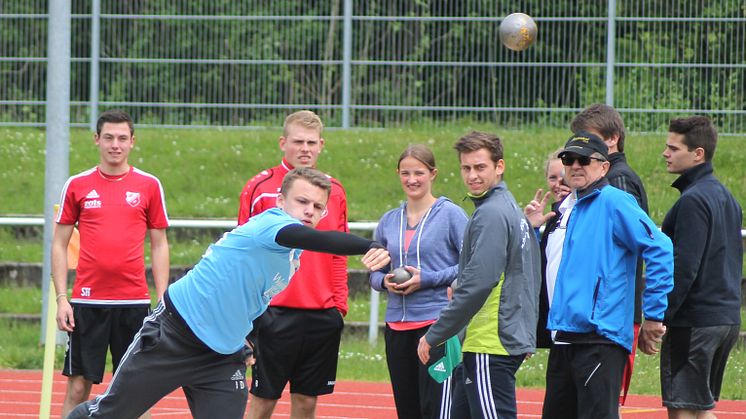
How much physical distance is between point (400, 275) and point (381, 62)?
11.5 metres

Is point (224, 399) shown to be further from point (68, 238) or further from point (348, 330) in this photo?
point (348, 330)

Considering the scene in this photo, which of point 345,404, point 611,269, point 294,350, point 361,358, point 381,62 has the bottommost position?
point 345,404

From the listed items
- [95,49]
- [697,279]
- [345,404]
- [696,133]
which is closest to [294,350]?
[697,279]

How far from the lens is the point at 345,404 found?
987 centimetres

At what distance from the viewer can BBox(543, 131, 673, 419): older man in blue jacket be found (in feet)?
19.0

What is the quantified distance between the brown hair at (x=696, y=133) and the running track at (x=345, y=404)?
3.10m

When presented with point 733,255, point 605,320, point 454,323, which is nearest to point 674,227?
point 733,255

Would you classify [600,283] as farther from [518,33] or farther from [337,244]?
[518,33]

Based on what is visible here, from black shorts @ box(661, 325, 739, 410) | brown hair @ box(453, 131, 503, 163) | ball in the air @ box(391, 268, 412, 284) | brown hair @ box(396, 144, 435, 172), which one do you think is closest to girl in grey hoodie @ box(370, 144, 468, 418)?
brown hair @ box(396, 144, 435, 172)

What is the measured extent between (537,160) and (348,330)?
4935 millimetres

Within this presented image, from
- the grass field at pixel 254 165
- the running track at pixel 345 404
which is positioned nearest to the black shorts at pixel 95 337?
the running track at pixel 345 404

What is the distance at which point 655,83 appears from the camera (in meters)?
16.4

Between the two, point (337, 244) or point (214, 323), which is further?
point (214, 323)

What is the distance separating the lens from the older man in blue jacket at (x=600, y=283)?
5.78 meters
